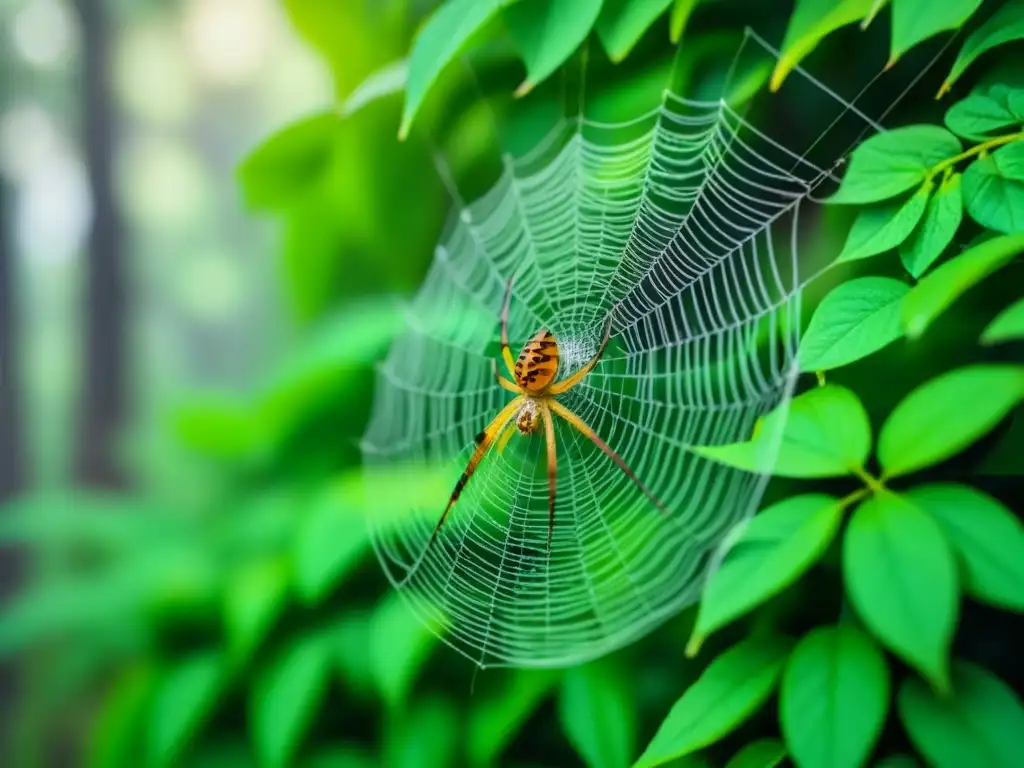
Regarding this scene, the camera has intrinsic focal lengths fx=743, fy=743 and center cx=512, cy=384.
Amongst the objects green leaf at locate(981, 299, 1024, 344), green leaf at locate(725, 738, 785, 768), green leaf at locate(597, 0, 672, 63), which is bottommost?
green leaf at locate(725, 738, 785, 768)

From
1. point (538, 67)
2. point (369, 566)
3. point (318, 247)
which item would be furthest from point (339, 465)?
point (538, 67)

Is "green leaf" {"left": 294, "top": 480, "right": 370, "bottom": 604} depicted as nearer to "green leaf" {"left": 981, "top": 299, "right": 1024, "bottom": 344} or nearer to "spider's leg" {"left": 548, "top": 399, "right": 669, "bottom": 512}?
"spider's leg" {"left": 548, "top": 399, "right": 669, "bottom": 512}

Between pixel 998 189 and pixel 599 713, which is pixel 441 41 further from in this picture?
pixel 599 713

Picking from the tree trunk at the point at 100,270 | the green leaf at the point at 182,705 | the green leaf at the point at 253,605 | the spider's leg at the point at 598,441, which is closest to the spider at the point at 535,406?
the spider's leg at the point at 598,441

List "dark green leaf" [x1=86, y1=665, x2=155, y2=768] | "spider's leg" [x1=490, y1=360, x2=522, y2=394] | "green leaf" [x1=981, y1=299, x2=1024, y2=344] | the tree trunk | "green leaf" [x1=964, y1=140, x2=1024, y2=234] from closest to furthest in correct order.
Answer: "green leaf" [x1=981, y1=299, x2=1024, y2=344] → "green leaf" [x1=964, y1=140, x2=1024, y2=234] → "spider's leg" [x1=490, y1=360, x2=522, y2=394] → "dark green leaf" [x1=86, y1=665, x2=155, y2=768] → the tree trunk

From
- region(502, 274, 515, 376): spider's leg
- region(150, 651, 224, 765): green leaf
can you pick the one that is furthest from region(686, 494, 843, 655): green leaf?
region(150, 651, 224, 765): green leaf

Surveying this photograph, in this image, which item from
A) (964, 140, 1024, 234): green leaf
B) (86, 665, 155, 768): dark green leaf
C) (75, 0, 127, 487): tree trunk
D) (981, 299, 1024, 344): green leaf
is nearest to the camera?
(981, 299, 1024, 344): green leaf

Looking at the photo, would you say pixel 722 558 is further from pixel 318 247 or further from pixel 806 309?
pixel 318 247
